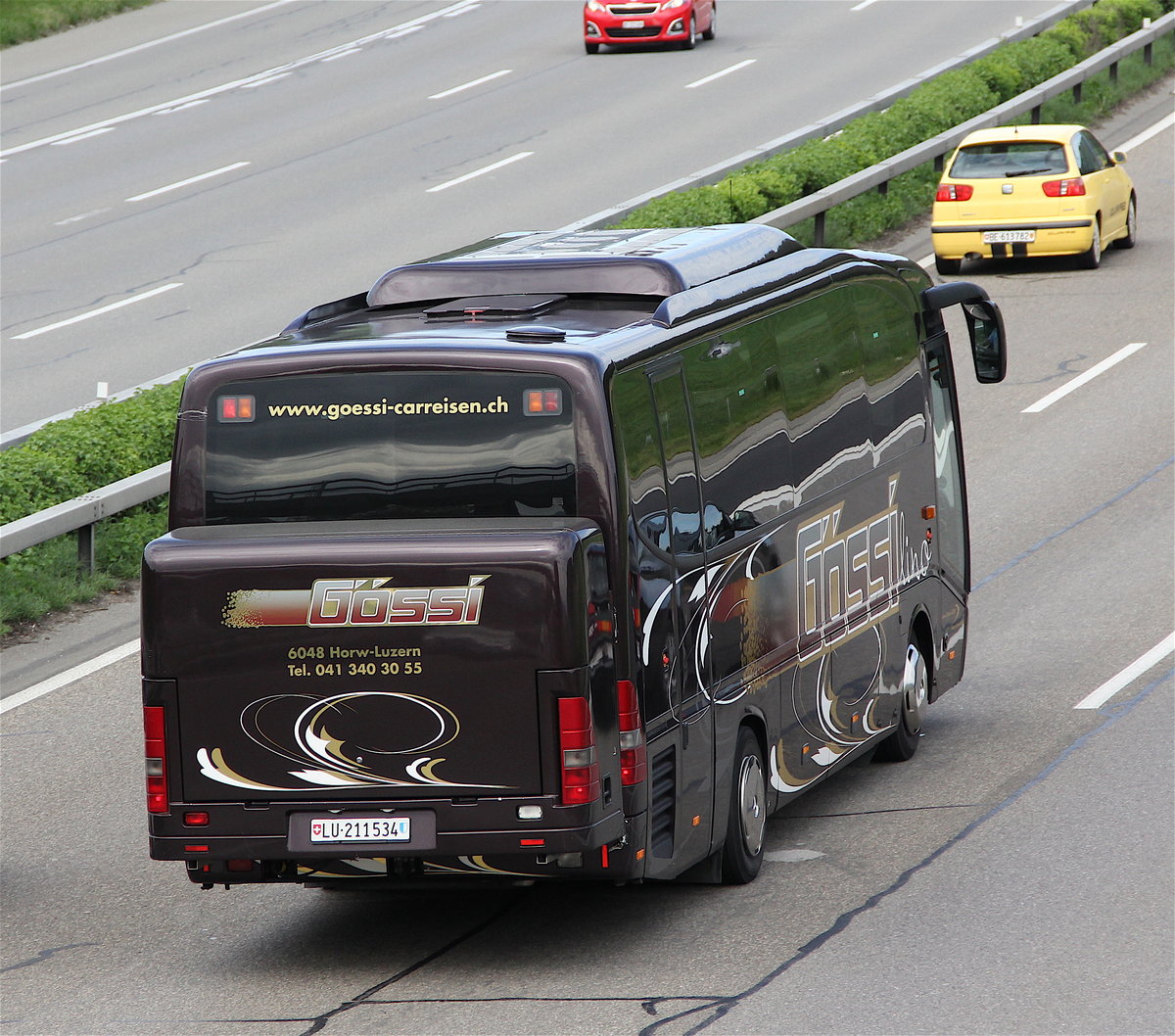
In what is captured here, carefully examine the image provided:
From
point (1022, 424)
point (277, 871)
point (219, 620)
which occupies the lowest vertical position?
point (1022, 424)

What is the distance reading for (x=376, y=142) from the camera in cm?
3359

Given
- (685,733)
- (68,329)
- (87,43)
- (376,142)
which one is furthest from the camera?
(87,43)

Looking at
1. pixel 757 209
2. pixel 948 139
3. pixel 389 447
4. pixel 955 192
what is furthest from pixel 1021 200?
pixel 389 447

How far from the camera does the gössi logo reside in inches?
314

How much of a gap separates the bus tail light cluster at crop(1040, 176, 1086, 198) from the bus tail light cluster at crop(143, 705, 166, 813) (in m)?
18.7

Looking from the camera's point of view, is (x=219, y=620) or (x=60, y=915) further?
(x=60, y=915)

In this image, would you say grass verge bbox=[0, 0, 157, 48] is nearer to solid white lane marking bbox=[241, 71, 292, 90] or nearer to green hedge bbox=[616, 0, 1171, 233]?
solid white lane marking bbox=[241, 71, 292, 90]

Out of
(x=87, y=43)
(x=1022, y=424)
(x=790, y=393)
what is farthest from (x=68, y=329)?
(x=87, y=43)

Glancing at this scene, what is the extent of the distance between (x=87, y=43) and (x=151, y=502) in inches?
1222

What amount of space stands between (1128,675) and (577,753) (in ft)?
18.6

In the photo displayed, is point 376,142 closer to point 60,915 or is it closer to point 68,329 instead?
point 68,329

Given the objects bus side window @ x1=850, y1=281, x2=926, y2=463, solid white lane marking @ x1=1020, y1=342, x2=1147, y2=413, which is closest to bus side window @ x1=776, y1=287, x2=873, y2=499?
bus side window @ x1=850, y1=281, x2=926, y2=463

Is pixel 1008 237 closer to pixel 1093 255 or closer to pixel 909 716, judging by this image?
pixel 1093 255

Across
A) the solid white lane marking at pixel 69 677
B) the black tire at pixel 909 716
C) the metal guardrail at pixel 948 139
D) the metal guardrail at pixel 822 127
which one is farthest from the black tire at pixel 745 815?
the metal guardrail at pixel 822 127
